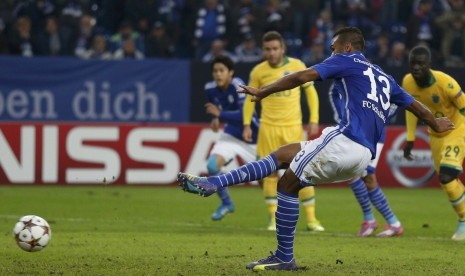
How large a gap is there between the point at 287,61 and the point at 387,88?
4.53 m

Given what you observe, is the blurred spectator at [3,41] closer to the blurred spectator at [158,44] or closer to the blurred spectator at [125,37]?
the blurred spectator at [125,37]

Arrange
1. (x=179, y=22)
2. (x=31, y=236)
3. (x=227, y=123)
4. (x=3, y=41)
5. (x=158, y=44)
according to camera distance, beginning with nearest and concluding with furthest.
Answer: (x=31, y=236) < (x=227, y=123) < (x=3, y=41) < (x=158, y=44) < (x=179, y=22)

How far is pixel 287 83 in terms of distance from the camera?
902 centimetres

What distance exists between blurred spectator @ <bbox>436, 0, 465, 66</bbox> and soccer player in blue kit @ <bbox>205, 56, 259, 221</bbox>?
32.3ft

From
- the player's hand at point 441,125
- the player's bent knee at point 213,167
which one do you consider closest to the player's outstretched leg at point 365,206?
the player's bent knee at point 213,167

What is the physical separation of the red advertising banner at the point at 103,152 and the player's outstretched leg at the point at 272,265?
33.5 feet

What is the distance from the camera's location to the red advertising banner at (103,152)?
19781 mm

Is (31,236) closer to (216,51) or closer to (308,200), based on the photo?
(308,200)

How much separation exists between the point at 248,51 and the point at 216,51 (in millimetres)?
758

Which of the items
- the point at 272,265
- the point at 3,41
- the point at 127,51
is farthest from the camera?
the point at 127,51

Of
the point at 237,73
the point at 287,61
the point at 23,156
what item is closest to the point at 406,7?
the point at 237,73

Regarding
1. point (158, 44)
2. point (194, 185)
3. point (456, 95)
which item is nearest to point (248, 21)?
point (158, 44)

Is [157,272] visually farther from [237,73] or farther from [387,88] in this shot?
[237,73]

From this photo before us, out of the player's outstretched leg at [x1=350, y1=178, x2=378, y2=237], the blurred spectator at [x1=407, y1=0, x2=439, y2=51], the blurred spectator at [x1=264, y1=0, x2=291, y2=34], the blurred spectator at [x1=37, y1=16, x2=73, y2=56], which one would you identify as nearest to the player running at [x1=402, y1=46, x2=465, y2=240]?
the player's outstretched leg at [x1=350, y1=178, x2=378, y2=237]
